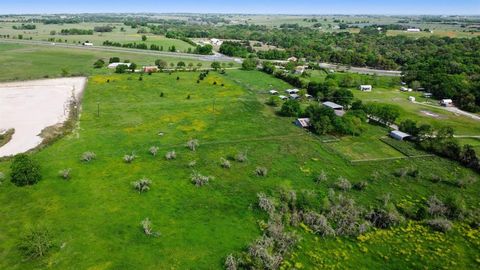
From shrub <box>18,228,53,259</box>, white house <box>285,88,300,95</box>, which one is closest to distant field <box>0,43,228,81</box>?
white house <box>285,88,300,95</box>

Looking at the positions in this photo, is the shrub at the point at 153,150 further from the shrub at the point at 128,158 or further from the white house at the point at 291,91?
the white house at the point at 291,91

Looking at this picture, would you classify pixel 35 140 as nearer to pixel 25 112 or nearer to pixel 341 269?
pixel 25 112

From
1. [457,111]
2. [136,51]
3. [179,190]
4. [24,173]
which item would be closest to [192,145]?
[179,190]

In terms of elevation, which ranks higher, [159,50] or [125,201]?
[159,50]

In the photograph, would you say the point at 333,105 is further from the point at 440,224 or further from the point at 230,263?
the point at 230,263

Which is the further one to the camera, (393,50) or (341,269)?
(393,50)

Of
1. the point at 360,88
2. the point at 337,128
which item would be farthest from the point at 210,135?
the point at 360,88
